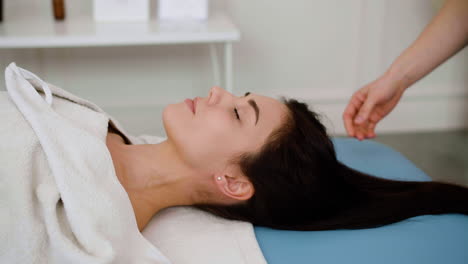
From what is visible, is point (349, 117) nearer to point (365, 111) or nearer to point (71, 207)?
point (365, 111)

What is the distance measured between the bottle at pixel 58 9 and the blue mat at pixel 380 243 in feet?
5.39

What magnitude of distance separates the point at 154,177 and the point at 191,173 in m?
0.11

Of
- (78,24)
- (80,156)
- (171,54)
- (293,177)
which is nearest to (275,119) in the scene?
(293,177)

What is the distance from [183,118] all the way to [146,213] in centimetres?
28

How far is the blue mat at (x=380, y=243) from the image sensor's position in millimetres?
1225

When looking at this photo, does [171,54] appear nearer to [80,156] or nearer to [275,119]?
[275,119]

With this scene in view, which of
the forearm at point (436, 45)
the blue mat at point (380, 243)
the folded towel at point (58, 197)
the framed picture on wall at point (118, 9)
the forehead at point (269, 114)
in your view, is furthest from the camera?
the framed picture on wall at point (118, 9)

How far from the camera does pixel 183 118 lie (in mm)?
1340

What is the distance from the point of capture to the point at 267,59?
2854 mm

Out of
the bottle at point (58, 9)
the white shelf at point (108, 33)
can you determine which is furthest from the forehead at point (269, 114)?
the bottle at point (58, 9)

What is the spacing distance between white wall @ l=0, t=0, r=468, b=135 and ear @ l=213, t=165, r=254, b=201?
1.57m

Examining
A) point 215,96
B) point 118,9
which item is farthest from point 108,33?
point 215,96

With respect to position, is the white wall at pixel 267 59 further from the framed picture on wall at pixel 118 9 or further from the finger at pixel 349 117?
the finger at pixel 349 117

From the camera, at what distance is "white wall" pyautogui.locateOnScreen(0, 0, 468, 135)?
2.72m
